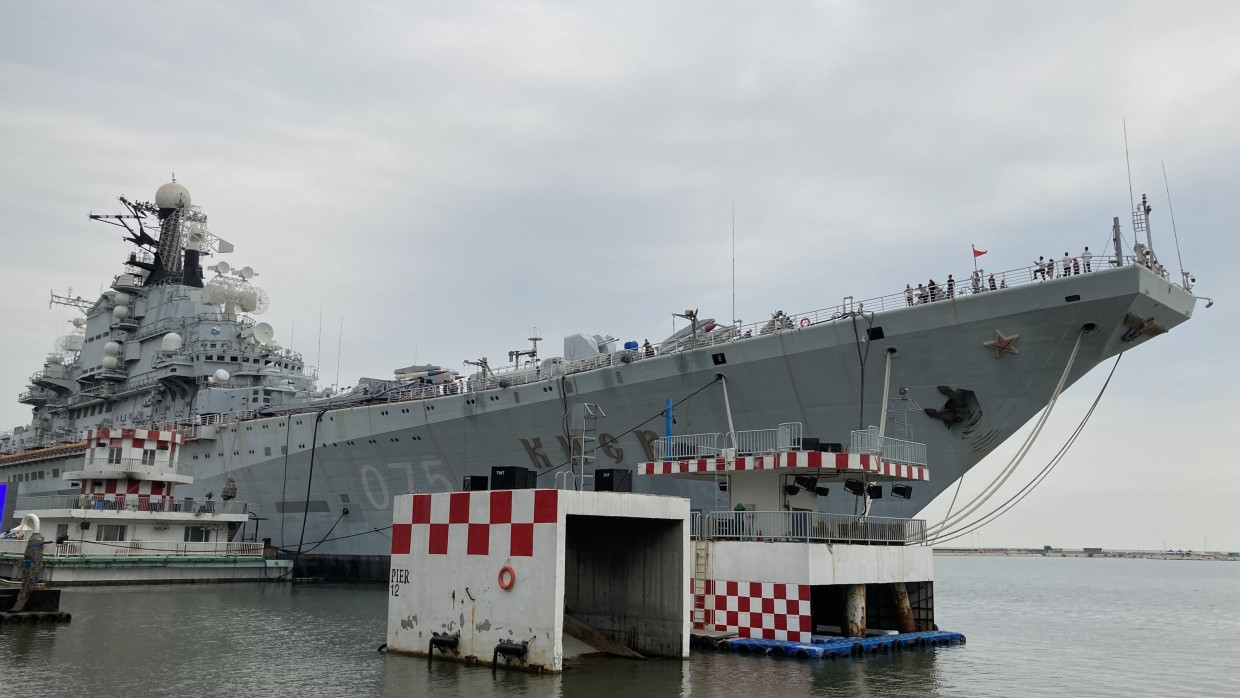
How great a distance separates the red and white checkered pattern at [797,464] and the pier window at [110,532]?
61.7ft

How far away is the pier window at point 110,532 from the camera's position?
26.9 meters

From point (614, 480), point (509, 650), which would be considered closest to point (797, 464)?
point (614, 480)

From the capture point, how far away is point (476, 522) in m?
12.0

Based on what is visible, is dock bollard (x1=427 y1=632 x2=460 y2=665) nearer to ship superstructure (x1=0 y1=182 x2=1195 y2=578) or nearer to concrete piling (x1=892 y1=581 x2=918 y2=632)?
ship superstructure (x1=0 y1=182 x2=1195 y2=578)

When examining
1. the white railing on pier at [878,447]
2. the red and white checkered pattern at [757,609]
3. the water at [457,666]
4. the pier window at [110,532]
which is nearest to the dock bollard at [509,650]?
the water at [457,666]

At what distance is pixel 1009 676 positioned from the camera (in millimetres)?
12320

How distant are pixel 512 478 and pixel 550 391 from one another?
396 inches

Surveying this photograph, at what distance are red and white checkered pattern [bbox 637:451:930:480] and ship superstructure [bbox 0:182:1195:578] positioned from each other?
2.68ft

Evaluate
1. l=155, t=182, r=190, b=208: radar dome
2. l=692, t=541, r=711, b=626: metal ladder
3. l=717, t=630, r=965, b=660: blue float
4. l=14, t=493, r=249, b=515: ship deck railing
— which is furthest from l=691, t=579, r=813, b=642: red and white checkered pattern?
l=155, t=182, r=190, b=208: radar dome

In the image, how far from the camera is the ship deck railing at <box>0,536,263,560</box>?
2608 cm

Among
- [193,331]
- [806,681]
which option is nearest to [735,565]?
[806,681]

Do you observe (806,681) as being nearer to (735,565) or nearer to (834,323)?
(735,565)

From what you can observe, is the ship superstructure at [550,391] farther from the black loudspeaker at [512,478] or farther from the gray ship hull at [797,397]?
the black loudspeaker at [512,478]

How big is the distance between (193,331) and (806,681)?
30.2 meters
